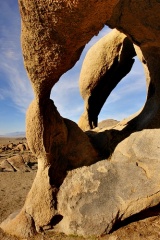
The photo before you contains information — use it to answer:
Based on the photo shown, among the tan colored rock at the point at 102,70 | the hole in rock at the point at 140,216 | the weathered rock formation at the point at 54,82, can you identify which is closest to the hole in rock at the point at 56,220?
the weathered rock formation at the point at 54,82

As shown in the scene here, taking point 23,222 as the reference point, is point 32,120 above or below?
above

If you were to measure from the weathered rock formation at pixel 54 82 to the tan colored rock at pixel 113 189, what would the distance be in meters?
0.03

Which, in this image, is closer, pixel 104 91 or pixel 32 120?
pixel 32 120

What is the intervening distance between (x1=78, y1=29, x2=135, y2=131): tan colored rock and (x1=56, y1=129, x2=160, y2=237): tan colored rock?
9.50 feet

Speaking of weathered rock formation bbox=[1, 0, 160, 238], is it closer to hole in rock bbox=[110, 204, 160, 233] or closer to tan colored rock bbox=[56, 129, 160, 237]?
tan colored rock bbox=[56, 129, 160, 237]

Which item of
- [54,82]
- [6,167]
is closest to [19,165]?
[6,167]

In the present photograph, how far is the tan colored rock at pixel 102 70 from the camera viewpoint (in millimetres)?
6696

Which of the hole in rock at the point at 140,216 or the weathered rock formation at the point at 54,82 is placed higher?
the weathered rock formation at the point at 54,82

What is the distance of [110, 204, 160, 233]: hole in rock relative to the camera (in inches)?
150

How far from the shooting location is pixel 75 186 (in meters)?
4.18

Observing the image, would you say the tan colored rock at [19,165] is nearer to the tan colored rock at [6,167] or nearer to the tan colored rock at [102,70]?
the tan colored rock at [6,167]

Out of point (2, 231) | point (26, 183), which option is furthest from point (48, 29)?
point (26, 183)

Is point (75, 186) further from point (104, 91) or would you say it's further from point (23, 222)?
point (104, 91)

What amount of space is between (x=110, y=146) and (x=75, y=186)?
3.13ft
